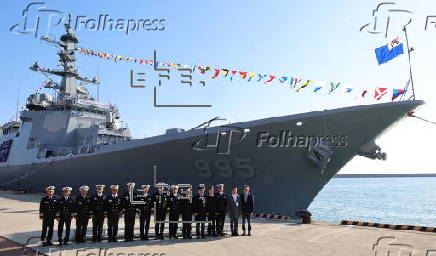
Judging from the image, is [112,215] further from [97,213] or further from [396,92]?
[396,92]

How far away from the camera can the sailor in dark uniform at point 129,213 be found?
23.8 ft

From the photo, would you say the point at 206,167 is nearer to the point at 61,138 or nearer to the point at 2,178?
the point at 61,138

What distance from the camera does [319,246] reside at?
661 cm

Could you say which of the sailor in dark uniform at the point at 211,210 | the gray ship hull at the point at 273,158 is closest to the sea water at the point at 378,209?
the gray ship hull at the point at 273,158

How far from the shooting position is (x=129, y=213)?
7312 mm

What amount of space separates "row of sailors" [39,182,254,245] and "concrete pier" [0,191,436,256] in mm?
299

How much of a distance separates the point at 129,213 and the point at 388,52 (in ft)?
28.4

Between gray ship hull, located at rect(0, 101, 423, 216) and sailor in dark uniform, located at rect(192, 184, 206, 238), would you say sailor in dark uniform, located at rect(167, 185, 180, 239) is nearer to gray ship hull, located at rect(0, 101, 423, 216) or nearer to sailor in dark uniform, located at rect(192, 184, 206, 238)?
sailor in dark uniform, located at rect(192, 184, 206, 238)

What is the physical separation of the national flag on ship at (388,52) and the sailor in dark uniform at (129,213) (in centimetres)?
815

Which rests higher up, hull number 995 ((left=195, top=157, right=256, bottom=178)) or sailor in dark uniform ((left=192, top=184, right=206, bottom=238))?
hull number 995 ((left=195, top=157, right=256, bottom=178))

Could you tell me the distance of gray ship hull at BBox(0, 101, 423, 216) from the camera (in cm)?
1110

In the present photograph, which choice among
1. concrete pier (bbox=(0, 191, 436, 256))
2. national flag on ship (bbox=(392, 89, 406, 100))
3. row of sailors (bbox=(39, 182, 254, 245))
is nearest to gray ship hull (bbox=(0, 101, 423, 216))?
national flag on ship (bbox=(392, 89, 406, 100))

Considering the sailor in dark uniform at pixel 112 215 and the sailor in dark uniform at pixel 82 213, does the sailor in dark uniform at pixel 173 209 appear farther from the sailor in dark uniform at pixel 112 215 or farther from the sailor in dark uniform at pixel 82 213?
the sailor in dark uniform at pixel 82 213

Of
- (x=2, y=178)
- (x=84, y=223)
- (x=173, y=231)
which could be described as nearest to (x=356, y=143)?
(x=173, y=231)
